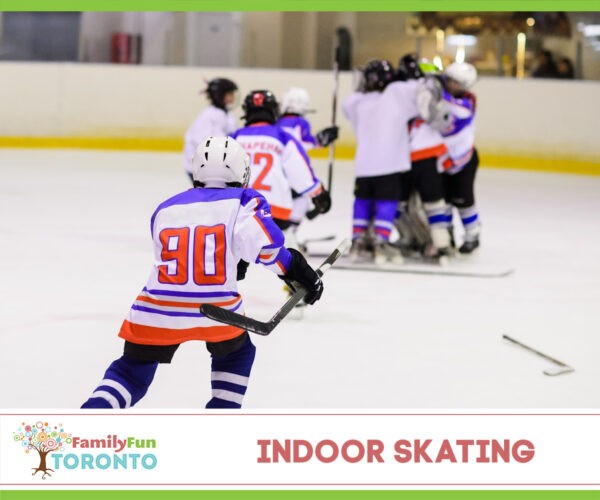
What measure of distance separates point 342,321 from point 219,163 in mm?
2236

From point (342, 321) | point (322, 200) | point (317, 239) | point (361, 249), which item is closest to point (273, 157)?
point (322, 200)

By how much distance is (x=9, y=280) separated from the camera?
604 cm

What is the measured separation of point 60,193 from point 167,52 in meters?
3.91

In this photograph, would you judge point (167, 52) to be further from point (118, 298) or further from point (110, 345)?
point (110, 345)

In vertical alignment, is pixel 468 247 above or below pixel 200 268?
below

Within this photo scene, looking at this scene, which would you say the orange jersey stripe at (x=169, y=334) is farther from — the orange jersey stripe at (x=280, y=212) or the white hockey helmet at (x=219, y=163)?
the orange jersey stripe at (x=280, y=212)

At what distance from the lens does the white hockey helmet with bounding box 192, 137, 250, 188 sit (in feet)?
10.4

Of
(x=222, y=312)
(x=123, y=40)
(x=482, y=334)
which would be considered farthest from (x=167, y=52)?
(x=222, y=312)

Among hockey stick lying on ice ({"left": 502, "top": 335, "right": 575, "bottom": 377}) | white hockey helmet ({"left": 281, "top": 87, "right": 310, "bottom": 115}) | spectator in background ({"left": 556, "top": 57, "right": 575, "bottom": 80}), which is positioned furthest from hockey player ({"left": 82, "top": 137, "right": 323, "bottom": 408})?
spectator in background ({"left": 556, "top": 57, "right": 575, "bottom": 80})

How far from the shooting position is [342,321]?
532 cm

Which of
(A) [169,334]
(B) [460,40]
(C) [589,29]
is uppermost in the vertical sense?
(C) [589,29]

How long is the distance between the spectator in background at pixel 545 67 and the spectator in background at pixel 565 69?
0.13 feet

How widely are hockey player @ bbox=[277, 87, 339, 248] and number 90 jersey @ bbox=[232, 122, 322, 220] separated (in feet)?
3.71

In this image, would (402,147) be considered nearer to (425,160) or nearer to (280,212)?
(425,160)
